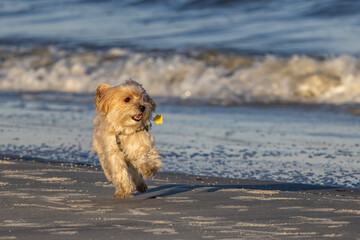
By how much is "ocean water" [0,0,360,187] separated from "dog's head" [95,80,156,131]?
175cm

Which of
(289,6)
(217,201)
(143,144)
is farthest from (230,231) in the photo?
(289,6)

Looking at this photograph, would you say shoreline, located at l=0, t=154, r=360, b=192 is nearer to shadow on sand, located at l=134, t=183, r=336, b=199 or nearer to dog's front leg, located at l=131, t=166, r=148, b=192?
shadow on sand, located at l=134, t=183, r=336, b=199

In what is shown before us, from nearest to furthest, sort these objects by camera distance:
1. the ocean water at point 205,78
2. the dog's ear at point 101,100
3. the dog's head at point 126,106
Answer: the dog's head at point 126,106 → the dog's ear at point 101,100 → the ocean water at point 205,78

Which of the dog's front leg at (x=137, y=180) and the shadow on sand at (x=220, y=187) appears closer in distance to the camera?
the dog's front leg at (x=137, y=180)

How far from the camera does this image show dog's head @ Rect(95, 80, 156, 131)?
5.81 m

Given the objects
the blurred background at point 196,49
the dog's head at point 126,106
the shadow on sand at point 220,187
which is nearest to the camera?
the dog's head at point 126,106

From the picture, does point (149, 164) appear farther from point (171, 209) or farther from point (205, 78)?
point (205, 78)

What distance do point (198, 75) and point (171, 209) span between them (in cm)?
1125

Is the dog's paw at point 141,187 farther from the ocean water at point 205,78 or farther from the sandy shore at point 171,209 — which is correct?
the ocean water at point 205,78

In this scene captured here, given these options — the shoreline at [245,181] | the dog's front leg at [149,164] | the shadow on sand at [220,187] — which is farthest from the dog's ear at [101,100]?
the shoreline at [245,181]

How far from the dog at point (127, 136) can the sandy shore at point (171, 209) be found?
16 cm

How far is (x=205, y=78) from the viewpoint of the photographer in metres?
16.3

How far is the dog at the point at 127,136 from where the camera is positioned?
5.82 meters

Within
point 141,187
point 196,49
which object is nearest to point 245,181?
point 141,187
